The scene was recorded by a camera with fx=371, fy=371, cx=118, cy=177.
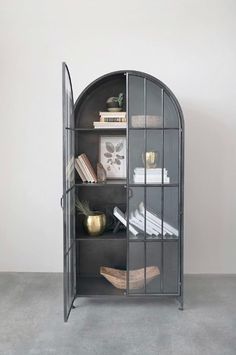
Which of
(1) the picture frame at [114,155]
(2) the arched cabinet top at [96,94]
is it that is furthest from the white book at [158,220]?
(2) the arched cabinet top at [96,94]

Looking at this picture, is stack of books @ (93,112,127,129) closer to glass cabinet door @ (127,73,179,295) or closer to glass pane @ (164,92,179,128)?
glass cabinet door @ (127,73,179,295)

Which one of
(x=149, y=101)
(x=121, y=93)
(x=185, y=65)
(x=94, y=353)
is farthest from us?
(x=185, y=65)

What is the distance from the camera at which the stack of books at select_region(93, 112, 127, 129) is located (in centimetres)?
267

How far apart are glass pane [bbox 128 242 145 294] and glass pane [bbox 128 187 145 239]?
7 cm

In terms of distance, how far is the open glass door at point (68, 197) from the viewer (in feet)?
7.75

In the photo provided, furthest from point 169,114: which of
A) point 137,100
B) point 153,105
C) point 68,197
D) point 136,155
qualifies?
point 68,197

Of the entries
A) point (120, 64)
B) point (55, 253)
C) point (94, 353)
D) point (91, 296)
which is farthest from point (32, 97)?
point (94, 353)

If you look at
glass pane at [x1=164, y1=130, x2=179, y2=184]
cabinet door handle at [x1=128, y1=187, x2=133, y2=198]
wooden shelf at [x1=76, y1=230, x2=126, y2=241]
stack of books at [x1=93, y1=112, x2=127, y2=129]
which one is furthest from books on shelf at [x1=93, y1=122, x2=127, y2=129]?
wooden shelf at [x1=76, y1=230, x2=126, y2=241]

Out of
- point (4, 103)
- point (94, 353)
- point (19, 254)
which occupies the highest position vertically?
point (4, 103)

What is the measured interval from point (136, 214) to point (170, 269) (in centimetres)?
46

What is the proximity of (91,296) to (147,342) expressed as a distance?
61 cm

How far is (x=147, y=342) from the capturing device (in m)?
2.18

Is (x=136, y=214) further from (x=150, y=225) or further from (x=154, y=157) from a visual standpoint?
(x=154, y=157)

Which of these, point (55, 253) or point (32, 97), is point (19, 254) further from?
point (32, 97)
